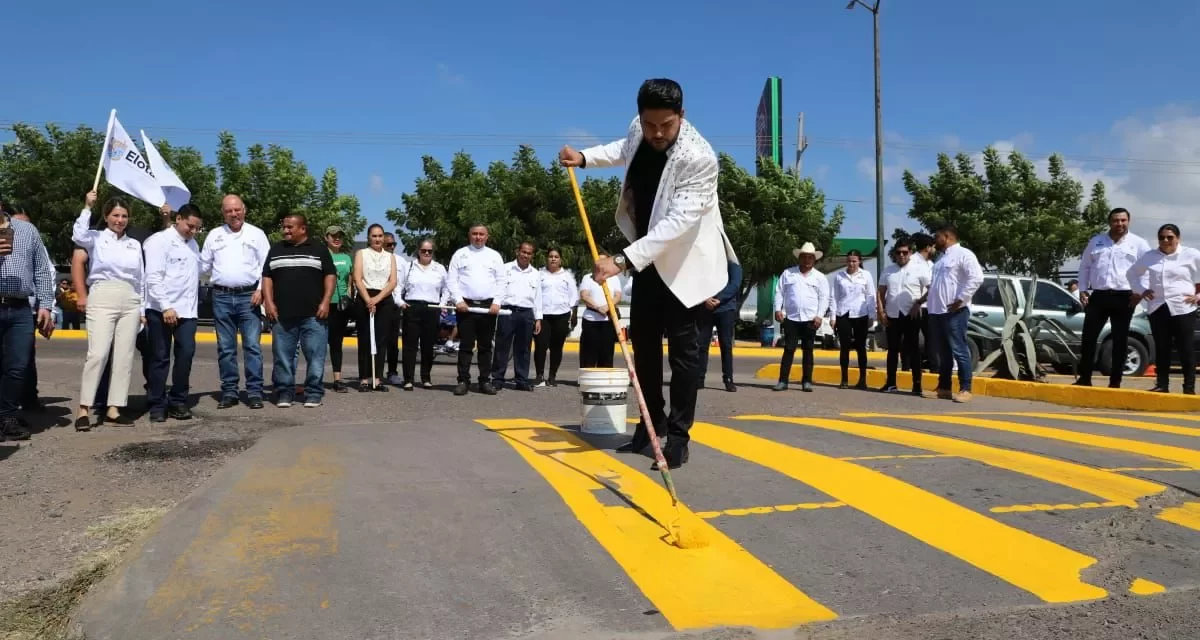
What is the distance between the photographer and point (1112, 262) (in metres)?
9.33

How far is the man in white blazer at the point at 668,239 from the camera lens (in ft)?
14.6

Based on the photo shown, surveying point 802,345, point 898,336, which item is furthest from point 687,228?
point 898,336

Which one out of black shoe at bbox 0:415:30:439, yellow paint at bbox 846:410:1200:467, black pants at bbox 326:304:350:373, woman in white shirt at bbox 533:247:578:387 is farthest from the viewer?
woman in white shirt at bbox 533:247:578:387

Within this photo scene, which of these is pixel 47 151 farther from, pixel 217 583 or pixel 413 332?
pixel 217 583

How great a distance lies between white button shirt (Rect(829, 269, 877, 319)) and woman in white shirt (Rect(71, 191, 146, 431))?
8.01 m

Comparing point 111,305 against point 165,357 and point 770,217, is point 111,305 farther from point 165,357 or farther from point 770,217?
point 770,217

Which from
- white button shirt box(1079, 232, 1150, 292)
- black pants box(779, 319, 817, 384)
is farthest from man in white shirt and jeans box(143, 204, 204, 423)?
white button shirt box(1079, 232, 1150, 292)

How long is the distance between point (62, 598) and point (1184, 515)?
4.38 meters

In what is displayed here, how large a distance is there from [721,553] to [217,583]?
Answer: 1757 millimetres

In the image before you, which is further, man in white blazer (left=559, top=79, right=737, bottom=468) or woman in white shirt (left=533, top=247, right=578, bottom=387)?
woman in white shirt (left=533, top=247, right=578, bottom=387)

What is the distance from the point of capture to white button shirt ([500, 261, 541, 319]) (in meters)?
10.1

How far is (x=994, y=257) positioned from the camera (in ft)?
101

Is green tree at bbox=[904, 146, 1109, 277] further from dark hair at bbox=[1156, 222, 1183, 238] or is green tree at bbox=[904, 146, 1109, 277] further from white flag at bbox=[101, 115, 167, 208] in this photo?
white flag at bbox=[101, 115, 167, 208]

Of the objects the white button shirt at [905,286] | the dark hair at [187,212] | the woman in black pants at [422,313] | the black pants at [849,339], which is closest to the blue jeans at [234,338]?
the dark hair at [187,212]
